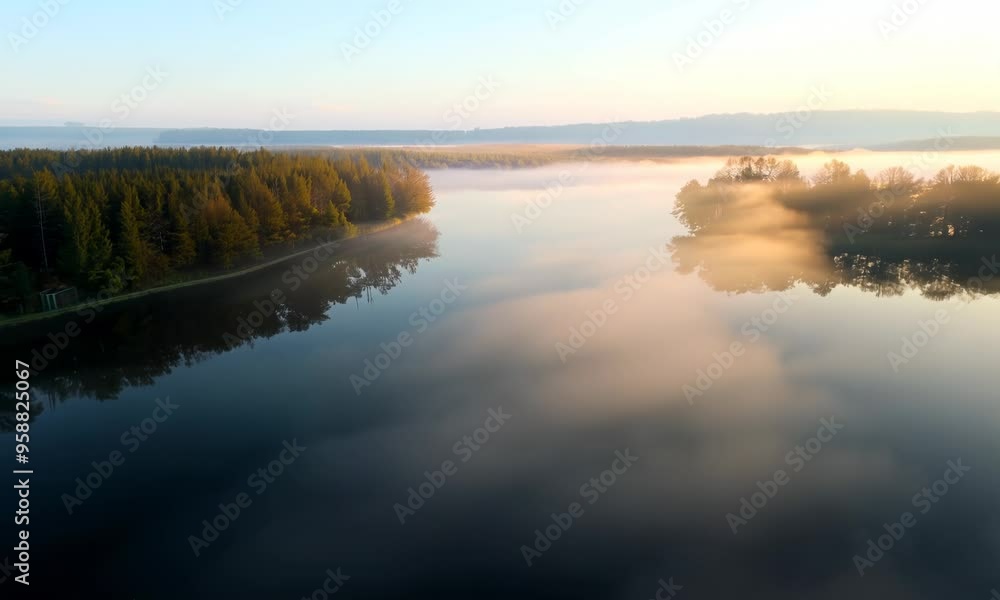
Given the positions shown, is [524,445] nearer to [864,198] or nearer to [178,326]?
[178,326]

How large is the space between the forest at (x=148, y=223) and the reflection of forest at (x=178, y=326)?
2976 millimetres

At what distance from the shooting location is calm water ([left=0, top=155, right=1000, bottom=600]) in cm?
1614

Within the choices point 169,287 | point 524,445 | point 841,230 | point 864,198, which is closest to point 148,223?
point 169,287

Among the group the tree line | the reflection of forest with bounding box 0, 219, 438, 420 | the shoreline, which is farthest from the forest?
the tree line

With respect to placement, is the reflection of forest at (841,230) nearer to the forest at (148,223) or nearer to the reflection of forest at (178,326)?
the reflection of forest at (178,326)

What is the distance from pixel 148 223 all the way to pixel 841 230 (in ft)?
234

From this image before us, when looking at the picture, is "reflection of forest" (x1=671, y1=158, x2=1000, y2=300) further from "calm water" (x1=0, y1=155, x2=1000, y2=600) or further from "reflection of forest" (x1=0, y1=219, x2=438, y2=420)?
"reflection of forest" (x1=0, y1=219, x2=438, y2=420)

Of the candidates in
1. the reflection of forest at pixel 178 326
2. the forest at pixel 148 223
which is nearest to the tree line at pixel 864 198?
the reflection of forest at pixel 178 326

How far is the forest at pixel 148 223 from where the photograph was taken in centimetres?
4069

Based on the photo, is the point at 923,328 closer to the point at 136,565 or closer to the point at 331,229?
the point at 136,565

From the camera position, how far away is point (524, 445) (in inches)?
880

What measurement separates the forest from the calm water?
173 inches

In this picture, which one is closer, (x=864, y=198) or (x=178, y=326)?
(x=178, y=326)

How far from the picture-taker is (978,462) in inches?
824
